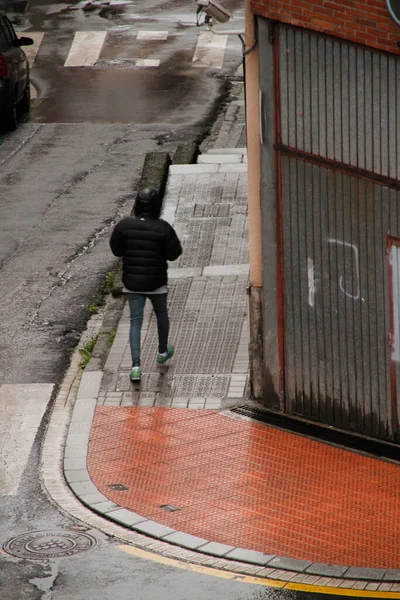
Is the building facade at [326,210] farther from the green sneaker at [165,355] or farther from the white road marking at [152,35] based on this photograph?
the white road marking at [152,35]

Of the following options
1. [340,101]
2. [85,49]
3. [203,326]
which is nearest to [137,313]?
[203,326]

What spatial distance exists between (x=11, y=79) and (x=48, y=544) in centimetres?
1415

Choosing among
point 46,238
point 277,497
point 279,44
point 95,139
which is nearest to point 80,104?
point 95,139

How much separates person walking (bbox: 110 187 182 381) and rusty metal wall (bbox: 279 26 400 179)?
158 cm

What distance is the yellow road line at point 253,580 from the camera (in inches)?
365

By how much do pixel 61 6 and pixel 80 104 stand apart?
355 inches

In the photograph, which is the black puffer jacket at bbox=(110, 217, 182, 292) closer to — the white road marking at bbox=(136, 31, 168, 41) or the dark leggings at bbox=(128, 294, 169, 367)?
the dark leggings at bbox=(128, 294, 169, 367)

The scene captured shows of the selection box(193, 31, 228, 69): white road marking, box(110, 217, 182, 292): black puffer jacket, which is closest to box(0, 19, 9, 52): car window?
box(193, 31, 228, 69): white road marking

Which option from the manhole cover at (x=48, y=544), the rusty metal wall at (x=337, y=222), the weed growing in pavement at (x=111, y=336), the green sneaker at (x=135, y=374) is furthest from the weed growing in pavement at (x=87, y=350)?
the manhole cover at (x=48, y=544)

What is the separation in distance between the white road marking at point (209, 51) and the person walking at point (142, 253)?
49.4 feet

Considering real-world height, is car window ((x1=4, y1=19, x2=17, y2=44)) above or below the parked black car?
above

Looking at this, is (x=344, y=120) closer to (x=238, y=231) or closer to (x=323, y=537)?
(x=323, y=537)

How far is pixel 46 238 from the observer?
17750 millimetres

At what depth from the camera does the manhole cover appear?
9.88 metres
